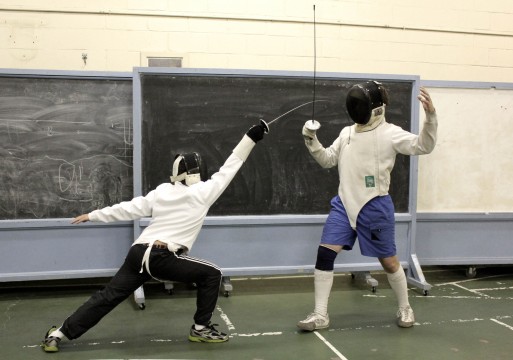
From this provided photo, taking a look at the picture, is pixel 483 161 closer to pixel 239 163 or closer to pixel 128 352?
pixel 239 163

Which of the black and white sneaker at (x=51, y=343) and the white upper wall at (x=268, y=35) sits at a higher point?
the white upper wall at (x=268, y=35)

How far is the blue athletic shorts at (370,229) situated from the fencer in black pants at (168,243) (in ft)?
2.54

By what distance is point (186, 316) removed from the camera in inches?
146

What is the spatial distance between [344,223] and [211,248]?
1224mm

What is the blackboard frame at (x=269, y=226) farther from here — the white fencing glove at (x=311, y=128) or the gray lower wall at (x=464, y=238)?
the white fencing glove at (x=311, y=128)

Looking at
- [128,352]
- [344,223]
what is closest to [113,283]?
[128,352]

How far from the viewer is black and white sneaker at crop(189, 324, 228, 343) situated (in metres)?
3.14

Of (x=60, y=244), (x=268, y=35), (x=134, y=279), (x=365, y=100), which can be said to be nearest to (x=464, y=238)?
(x=365, y=100)

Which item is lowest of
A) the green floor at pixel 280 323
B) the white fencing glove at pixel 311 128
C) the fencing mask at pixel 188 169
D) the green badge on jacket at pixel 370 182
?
the green floor at pixel 280 323

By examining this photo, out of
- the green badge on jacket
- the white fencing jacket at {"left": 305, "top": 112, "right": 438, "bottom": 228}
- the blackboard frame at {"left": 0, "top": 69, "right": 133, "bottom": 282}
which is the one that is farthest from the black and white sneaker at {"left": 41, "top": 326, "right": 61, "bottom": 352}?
the green badge on jacket

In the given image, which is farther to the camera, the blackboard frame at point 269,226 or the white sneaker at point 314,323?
the blackboard frame at point 269,226

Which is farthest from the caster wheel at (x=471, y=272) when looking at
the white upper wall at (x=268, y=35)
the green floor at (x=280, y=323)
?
the white upper wall at (x=268, y=35)

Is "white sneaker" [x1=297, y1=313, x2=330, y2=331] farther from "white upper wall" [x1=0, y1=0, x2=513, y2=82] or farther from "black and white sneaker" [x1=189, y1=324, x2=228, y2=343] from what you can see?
"white upper wall" [x1=0, y1=0, x2=513, y2=82]

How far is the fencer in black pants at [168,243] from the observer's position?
2.93 m
